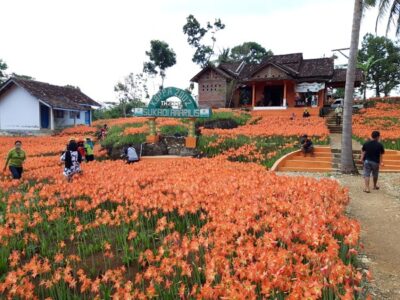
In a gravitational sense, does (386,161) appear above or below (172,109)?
below

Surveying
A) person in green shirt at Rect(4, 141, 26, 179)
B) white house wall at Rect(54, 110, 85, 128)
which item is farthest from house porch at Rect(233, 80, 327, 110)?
person in green shirt at Rect(4, 141, 26, 179)

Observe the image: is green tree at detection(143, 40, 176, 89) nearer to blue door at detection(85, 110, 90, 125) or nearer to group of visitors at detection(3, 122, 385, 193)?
blue door at detection(85, 110, 90, 125)

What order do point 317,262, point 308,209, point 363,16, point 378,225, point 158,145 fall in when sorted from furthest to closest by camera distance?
point 158,145 < point 363,16 < point 378,225 < point 308,209 < point 317,262

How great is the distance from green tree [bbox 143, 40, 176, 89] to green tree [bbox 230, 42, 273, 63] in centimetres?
1354

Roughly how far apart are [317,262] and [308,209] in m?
1.96

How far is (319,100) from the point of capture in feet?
113

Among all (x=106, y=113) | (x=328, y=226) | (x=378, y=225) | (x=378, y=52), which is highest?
(x=378, y=52)

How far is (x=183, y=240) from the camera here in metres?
5.07

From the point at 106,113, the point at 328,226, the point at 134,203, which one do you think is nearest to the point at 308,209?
the point at 328,226

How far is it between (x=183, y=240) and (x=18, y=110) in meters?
34.0

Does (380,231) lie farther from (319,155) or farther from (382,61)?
(382,61)

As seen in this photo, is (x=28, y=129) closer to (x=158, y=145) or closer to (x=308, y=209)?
(x=158, y=145)

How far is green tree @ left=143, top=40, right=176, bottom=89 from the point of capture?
4947cm

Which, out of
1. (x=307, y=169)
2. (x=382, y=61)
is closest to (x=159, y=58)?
(x=382, y=61)
